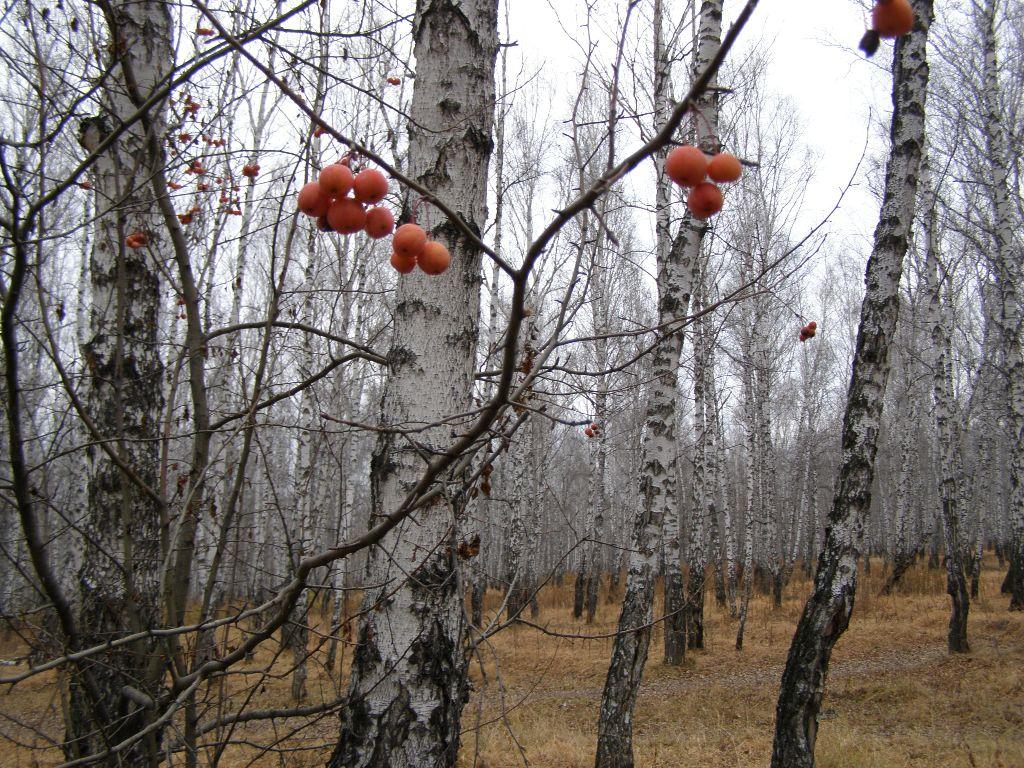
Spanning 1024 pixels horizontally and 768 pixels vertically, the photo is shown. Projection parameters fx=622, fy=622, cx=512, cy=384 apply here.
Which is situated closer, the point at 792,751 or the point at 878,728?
the point at 792,751

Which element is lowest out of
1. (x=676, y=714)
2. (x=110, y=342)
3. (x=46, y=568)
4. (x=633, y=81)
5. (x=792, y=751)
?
(x=676, y=714)

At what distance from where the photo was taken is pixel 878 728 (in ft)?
20.2

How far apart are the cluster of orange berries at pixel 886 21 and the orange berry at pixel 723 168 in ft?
0.71

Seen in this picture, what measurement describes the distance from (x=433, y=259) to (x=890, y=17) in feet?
2.07

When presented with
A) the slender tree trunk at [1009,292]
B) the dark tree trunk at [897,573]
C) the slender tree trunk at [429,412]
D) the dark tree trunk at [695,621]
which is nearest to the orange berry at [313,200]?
the slender tree trunk at [429,412]

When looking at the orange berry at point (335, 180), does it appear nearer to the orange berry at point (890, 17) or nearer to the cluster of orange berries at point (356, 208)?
the cluster of orange berries at point (356, 208)

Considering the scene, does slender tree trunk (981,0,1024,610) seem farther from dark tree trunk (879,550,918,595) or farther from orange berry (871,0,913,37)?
orange berry (871,0,913,37)

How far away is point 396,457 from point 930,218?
11.1m

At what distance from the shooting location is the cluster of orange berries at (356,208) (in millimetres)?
966

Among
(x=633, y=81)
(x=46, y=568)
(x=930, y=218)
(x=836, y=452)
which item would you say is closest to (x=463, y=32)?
(x=46, y=568)

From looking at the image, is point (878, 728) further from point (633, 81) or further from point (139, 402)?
point (633, 81)

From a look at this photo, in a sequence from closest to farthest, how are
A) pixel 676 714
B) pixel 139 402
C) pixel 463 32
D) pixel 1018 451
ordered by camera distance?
pixel 463 32 < pixel 139 402 < pixel 676 714 < pixel 1018 451

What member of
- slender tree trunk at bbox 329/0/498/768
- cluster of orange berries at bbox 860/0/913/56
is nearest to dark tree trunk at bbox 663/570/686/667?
slender tree trunk at bbox 329/0/498/768

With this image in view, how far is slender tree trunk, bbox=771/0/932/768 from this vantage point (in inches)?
150
